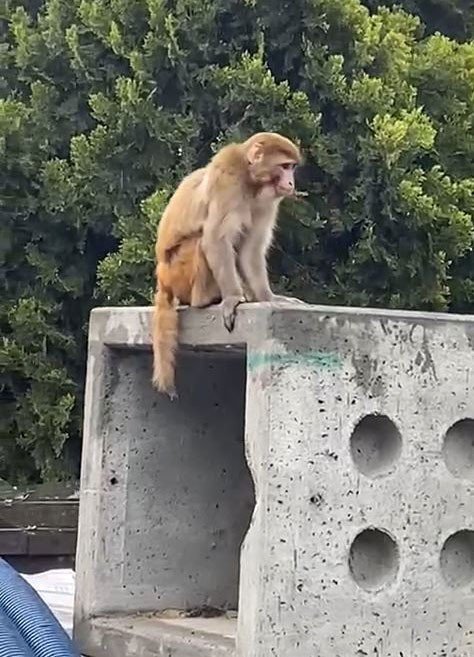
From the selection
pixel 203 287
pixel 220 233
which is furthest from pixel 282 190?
pixel 203 287

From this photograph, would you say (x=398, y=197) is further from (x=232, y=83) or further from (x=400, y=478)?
(x=400, y=478)

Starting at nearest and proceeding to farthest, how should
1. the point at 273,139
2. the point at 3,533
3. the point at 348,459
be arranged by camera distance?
1. the point at 348,459
2. the point at 273,139
3. the point at 3,533

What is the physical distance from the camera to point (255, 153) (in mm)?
4535

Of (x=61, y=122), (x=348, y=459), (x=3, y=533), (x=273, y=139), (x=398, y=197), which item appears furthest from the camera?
(x=61, y=122)

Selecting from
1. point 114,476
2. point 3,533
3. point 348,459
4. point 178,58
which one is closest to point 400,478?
point 348,459

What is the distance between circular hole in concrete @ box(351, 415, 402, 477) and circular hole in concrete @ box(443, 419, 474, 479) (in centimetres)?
17

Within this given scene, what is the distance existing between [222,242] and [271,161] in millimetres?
318

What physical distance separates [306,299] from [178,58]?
1.89 m

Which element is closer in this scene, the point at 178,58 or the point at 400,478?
the point at 400,478

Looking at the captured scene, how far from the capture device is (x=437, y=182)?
31.1ft

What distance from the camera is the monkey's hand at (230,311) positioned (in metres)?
4.17

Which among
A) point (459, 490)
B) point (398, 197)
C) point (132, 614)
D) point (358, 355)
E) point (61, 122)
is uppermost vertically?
point (61, 122)

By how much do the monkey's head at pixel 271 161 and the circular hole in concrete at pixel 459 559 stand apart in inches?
49.9

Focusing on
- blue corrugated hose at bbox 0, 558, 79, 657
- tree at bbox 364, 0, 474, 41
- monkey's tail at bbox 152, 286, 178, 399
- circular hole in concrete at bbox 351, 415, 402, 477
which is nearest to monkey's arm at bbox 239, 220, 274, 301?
monkey's tail at bbox 152, 286, 178, 399
